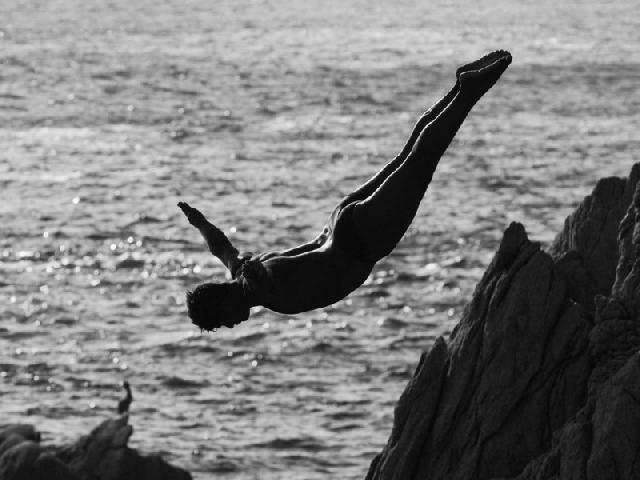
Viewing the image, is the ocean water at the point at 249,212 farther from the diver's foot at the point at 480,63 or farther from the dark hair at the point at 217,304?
the dark hair at the point at 217,304

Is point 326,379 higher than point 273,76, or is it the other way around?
point 273,76

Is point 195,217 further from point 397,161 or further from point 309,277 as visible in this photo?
point 397,161

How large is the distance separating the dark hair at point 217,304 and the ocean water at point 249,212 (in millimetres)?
48111

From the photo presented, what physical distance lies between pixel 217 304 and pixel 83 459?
33.8m

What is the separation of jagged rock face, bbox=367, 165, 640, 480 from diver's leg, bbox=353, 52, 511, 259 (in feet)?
39.8

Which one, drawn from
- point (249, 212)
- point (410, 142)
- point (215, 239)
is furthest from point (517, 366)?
point (249, 212)

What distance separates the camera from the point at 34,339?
283 feet

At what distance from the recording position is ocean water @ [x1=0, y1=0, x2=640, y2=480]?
74.6 metres

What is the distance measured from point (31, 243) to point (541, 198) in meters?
34.8

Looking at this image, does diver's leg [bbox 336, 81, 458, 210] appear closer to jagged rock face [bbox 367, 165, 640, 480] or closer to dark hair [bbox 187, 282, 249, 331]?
dark hair [bbox 187, 282, 249, 331]

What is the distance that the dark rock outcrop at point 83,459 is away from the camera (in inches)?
1930

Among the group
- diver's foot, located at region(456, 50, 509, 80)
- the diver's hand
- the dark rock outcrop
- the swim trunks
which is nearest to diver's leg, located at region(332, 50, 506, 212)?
diver's foot, located at region(456, 50, 509, 80)

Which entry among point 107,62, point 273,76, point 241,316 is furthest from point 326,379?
point 107,62

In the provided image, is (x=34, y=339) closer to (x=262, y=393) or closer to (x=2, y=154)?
(x=262, y=393)
